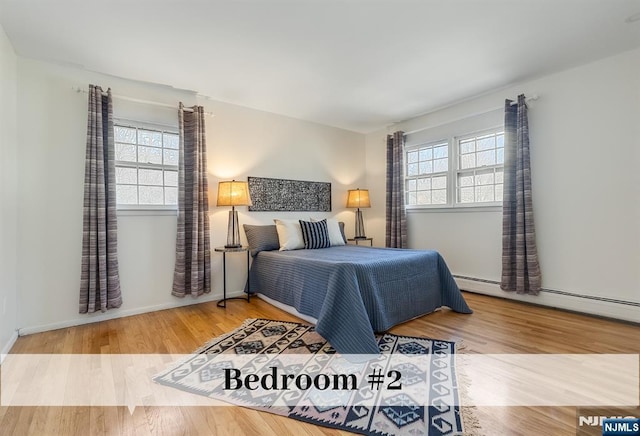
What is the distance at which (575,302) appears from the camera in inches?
117

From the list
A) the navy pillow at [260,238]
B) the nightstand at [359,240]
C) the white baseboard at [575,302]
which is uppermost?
the navy pillow at [260,238]

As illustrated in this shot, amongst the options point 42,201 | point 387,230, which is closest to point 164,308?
point 42,201

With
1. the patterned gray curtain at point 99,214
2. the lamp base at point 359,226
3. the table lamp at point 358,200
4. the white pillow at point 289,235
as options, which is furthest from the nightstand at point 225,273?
the lamp base at point 359,226

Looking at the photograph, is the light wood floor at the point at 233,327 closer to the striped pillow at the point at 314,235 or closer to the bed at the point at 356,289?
the bed at the point at 356,289

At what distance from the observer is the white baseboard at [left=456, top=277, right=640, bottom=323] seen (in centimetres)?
267

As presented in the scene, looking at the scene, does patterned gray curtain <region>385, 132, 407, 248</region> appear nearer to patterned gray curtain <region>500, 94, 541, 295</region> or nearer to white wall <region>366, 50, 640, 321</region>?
white wall <region>366, 50, 640, 321</region>

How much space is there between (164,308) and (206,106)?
2.38m

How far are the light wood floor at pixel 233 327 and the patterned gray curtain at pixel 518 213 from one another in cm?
30

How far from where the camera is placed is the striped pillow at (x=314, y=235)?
3.61m

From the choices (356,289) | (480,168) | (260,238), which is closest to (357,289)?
(356,289)

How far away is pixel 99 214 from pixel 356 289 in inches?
96.4

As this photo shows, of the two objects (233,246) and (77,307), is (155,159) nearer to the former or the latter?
(233,246)

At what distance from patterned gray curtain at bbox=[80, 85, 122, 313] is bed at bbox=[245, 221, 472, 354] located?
4.80 ft

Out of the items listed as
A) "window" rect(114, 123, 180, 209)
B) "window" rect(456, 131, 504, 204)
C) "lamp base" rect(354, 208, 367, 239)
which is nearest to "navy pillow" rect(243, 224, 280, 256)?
"window" rect(114, 123, 180, 209)
